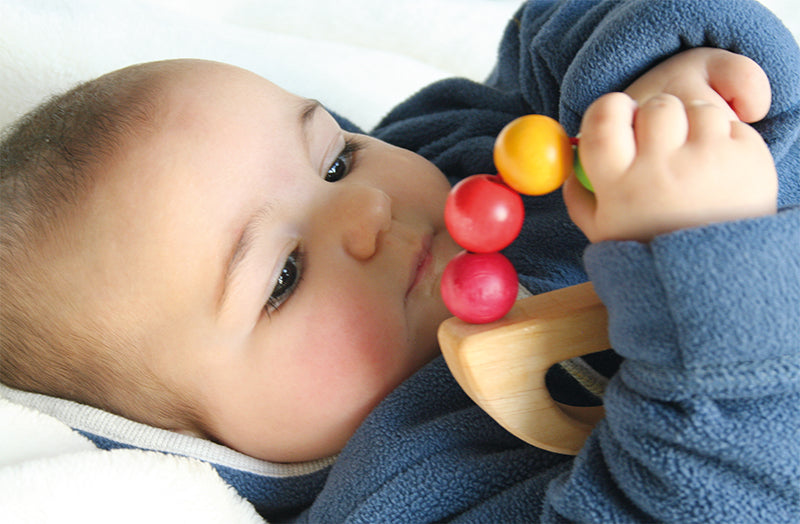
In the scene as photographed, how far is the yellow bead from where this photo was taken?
0.48 m

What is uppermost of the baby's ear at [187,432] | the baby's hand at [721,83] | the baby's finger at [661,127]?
the baby's finger at [661,127]

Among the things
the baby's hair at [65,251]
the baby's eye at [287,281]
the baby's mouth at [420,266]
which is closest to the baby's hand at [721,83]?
the baby's mouth at [420,266]

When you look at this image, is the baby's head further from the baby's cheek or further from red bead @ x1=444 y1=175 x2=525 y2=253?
red bead @ x1=444 y1=175 x2=525 y2=253

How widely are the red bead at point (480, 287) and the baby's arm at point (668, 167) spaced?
0.09 meters

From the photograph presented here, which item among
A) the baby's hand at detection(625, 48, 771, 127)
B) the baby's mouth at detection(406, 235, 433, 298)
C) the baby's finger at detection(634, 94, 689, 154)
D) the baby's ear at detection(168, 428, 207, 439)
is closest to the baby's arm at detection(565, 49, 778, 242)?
the baby's finger at detection(634, 94, 689, 154)

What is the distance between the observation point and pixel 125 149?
0.73 metres

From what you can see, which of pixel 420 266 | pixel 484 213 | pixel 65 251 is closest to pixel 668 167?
pixel 484 213

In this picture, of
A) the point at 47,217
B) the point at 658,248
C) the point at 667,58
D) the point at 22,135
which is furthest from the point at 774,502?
the point at 22,135

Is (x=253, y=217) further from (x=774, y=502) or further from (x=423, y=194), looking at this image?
(x=774, y=502)

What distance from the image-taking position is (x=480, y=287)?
20.2 inches

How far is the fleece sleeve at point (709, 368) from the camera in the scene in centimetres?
45

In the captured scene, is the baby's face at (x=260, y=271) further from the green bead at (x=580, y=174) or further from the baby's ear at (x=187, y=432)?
the green bead at (x=580, y=174)

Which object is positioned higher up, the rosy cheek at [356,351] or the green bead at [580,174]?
the green bead at [580,174]

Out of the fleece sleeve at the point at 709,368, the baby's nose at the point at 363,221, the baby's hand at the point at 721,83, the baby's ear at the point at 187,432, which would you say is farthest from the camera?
the baby's ear at the point at 187,432
